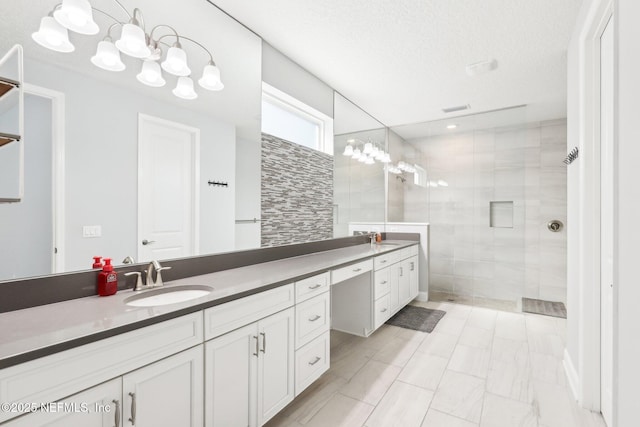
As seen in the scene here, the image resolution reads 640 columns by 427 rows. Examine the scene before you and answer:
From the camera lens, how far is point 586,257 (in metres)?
1.81

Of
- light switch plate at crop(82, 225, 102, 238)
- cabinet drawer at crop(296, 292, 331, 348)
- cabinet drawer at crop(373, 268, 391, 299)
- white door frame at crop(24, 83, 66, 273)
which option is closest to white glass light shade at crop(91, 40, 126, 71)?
white door frame at crop(24, 83, 66, 273)

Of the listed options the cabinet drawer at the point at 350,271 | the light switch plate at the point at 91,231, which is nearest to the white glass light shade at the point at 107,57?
the light switch plate at the point at 91,231

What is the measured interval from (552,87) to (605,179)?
205 cm

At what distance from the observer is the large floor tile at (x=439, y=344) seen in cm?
264

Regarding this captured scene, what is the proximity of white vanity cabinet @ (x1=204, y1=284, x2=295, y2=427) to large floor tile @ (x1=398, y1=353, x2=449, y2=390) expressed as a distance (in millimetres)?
972

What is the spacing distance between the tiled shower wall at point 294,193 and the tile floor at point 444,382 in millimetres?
1108

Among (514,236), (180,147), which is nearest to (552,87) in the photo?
(514,236)

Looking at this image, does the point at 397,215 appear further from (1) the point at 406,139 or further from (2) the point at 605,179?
(2) the point at 605,179

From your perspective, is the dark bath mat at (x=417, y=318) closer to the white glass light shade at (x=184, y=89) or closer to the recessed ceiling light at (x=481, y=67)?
the recessed ceiling light at (x=481, y=67)

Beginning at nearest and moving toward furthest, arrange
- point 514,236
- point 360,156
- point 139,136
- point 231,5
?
point 139,136
point 231,5
point 360,156
point 514,236

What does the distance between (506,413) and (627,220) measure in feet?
5.73

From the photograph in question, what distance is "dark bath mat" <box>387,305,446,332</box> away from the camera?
10.6 feet

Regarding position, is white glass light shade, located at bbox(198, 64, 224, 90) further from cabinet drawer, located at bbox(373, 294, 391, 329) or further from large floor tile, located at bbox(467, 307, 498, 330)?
large floor tile, located at bbox(467, 307, 498, 330)

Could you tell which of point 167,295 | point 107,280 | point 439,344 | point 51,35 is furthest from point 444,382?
point 51,35
